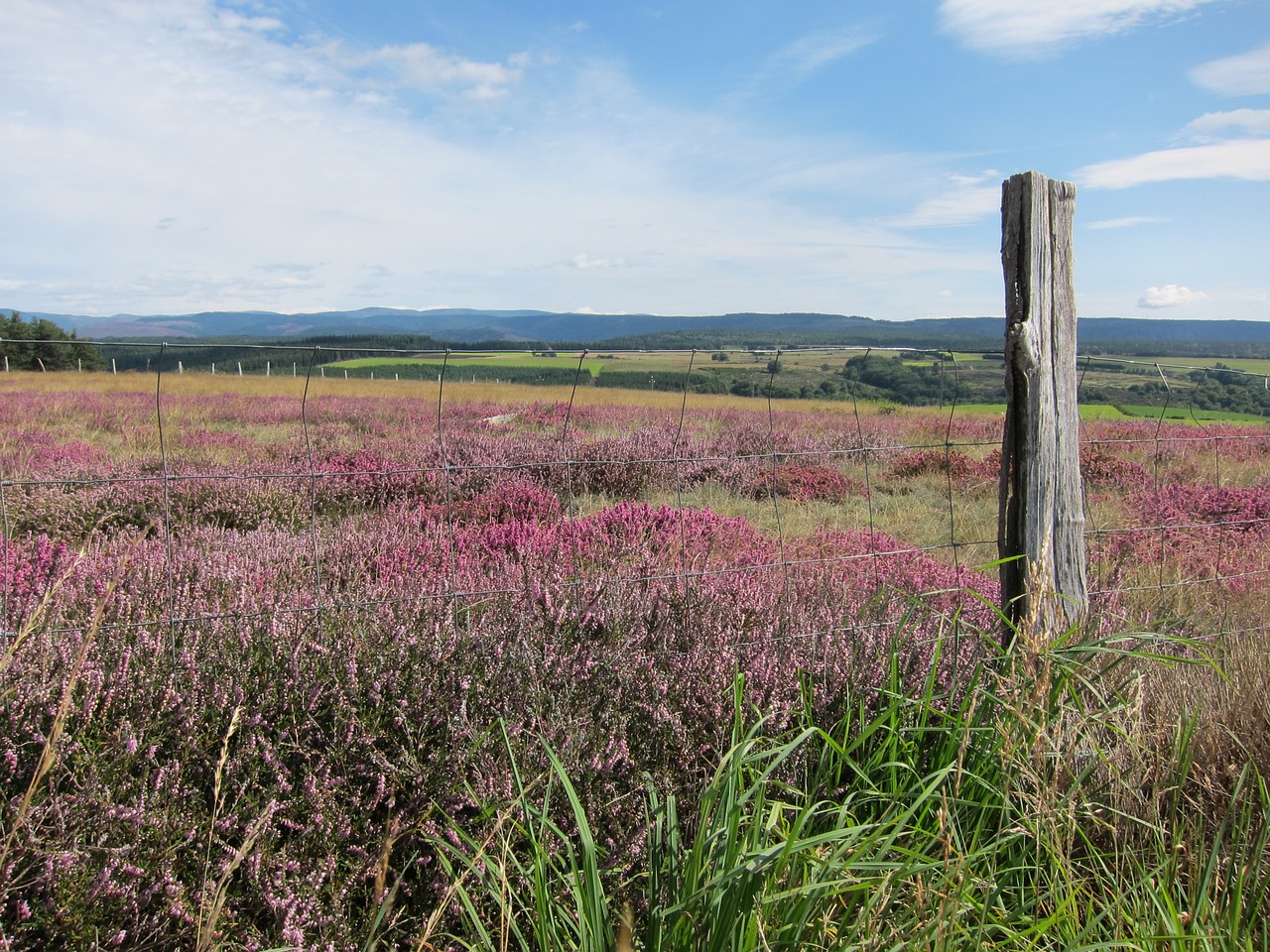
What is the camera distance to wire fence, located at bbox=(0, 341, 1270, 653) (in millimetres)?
3404

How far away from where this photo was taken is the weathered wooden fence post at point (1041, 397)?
297 cm

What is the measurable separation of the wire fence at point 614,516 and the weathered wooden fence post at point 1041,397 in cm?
25

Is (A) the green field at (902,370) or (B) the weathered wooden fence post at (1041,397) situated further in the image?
(A) the green field at (902,370)

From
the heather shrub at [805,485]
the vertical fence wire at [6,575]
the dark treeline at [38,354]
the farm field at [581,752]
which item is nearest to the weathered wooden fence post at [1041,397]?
the farm field at [581,752]

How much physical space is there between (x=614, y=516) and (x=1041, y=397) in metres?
2.84

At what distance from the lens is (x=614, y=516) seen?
528 cm

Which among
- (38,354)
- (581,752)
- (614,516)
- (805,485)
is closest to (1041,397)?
(581,752)

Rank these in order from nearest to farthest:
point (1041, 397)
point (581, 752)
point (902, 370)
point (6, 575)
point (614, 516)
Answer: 1. point (581, 752)
2. point (1041, 397)
3. point (6, 575)
4. point (614, 516)
5. point (902, 370)

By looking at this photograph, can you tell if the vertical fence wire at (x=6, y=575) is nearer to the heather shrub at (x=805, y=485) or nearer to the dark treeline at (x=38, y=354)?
A: the heather shrub at (x=805, y=485)

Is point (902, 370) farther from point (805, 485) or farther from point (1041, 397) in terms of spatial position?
point (1041, 397)

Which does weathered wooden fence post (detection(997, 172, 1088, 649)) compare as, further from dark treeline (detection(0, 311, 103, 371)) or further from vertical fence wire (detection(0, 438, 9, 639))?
dark treeline (detection(0, 311, 103, 371))

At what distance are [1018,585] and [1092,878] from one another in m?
1.15

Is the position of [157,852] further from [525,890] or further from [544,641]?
[544,641]

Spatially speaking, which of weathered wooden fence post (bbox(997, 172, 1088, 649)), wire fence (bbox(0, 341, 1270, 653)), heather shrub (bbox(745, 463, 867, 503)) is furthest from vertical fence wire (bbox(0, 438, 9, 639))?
heather shrub (bbox(745, 463, 867, 503))
